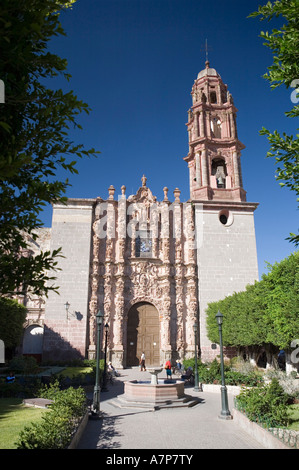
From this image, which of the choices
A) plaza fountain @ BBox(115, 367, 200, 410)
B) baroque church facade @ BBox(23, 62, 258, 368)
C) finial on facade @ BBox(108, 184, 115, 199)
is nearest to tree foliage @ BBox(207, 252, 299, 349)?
baroque church facade @ BBox(23, 62, 258, 368)

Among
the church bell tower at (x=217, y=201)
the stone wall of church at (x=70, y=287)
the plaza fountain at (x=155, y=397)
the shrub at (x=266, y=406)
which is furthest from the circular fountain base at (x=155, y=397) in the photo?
the church bell tower at (x=217, y=201)

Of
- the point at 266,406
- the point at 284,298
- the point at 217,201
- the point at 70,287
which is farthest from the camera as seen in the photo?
the point at 217,201

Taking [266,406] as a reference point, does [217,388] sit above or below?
below

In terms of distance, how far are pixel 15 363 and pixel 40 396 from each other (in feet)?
26.3

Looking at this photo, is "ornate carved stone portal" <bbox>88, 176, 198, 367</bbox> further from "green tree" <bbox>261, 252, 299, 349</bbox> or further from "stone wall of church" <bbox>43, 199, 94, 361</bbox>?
"green tree" <bbox>261, 252, 299, 349</bbox>

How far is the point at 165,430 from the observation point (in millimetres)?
9078

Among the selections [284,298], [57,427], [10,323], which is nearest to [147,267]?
[10,323]

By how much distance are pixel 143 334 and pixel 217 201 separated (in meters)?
12.7

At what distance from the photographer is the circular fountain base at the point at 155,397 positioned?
1244 cm

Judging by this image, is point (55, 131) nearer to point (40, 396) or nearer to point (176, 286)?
point (40, 396)

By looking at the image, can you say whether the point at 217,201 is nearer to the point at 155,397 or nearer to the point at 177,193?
the point at 177,193

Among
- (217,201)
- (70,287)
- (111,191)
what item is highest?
(111,191)

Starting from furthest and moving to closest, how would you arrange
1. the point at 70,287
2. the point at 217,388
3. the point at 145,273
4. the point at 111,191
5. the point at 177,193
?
the point at 177,193
the point at 111,191
the point at 145,273
the point at 70,287
the point at 217,388
